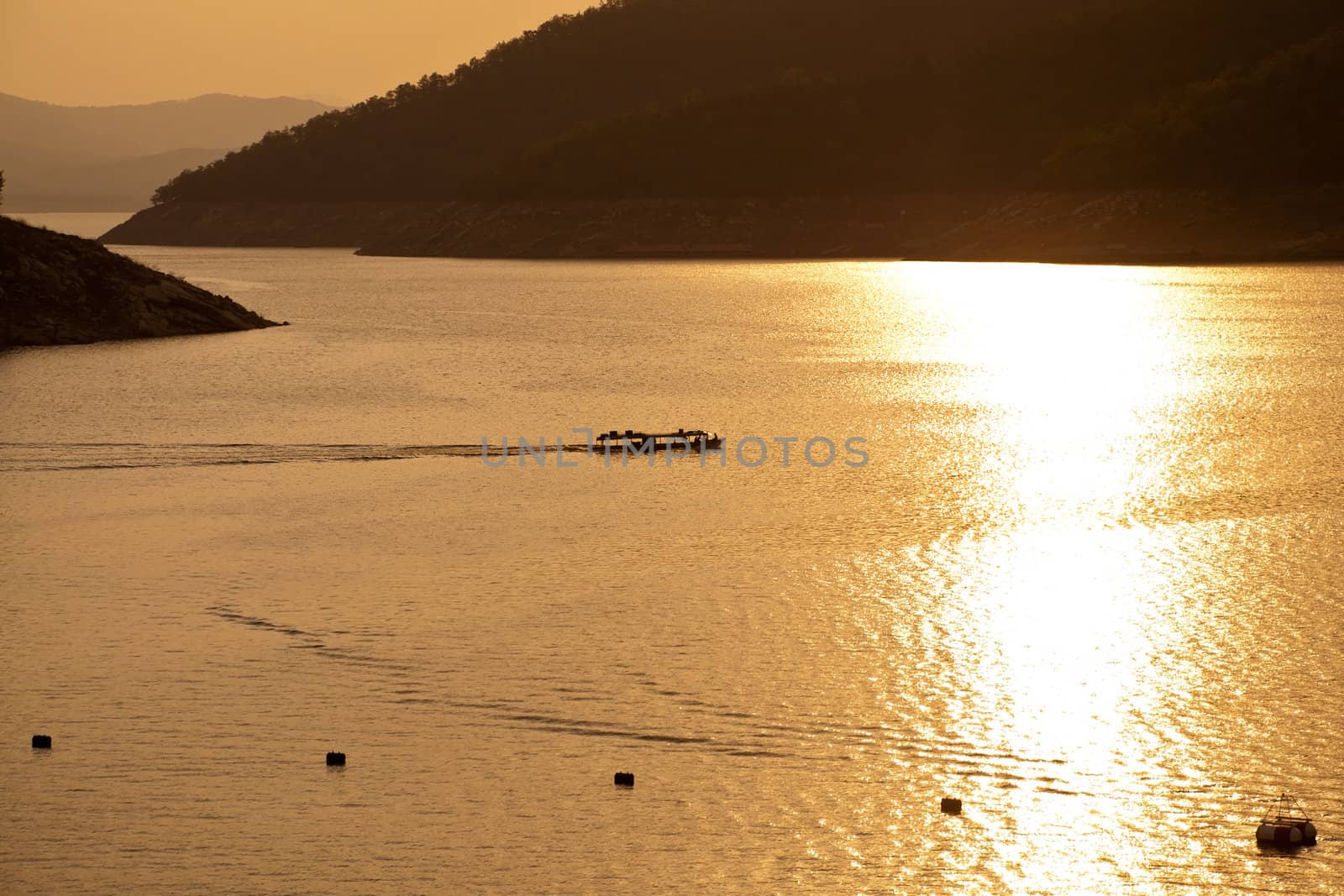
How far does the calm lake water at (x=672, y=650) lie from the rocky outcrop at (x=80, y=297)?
→ 1081 inches

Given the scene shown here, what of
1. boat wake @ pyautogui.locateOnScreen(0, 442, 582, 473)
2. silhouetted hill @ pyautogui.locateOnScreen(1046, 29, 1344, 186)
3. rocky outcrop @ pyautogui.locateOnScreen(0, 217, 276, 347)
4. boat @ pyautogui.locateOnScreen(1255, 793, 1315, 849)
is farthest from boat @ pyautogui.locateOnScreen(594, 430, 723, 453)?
silhouetted hill @ pyautogui.locateOnScreen(1046, 29, 1344, 186)

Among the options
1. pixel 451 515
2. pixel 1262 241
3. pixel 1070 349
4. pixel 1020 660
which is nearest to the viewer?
pixel 1020 660

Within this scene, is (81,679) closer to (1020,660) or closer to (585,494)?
(1020,660)

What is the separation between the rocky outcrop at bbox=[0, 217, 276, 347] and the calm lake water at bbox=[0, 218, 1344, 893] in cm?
2745

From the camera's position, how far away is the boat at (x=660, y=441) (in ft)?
147

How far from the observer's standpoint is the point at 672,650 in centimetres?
2361

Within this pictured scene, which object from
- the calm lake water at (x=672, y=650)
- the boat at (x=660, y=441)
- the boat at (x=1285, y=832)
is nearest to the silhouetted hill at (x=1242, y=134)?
the calm lake water at (x=672, y=650)

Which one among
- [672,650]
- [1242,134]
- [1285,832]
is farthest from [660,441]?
[1242,134]

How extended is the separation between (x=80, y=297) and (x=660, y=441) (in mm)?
48556

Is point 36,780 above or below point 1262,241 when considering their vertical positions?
below

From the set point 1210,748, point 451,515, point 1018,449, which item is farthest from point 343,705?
point 1018,449

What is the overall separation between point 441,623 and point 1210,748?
1174 centimetres

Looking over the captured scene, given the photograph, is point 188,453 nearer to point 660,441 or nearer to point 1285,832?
point 660,441

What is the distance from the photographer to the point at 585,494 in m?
37.8
